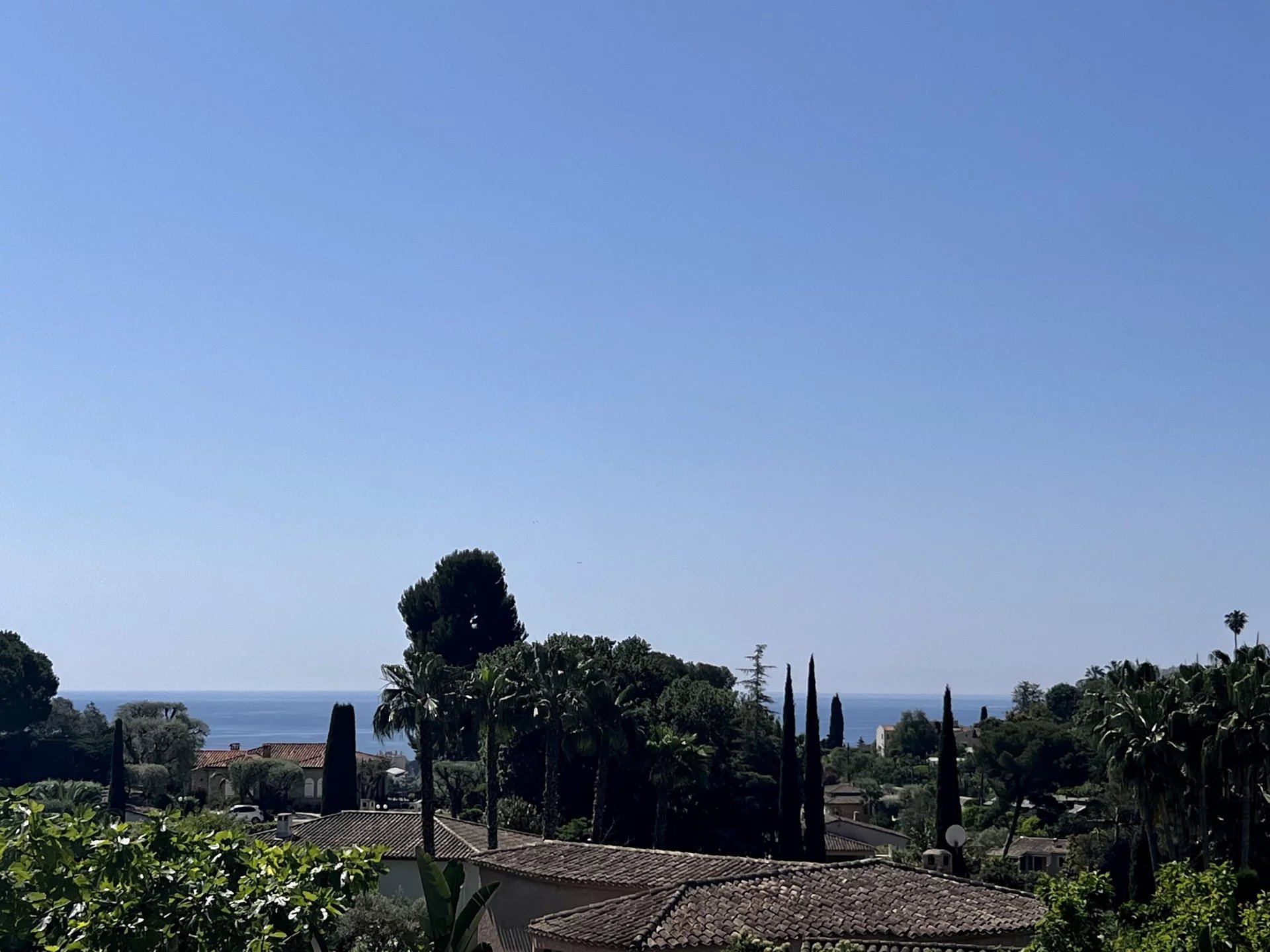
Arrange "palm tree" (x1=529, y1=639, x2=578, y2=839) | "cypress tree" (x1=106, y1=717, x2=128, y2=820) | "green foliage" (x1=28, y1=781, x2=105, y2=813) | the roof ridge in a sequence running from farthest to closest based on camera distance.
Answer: "cypress tree" (x1=106, y1=717, x2=128, y2=820) → "green foliage" (x1=28, y1=781, x2=105, y2=813) → "palm tree" (x1=529, y1=639, x2=578, y2=839) → the roof ridge

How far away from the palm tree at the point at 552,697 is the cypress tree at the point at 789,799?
9.34 m

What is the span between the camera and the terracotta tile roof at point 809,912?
2634 cm

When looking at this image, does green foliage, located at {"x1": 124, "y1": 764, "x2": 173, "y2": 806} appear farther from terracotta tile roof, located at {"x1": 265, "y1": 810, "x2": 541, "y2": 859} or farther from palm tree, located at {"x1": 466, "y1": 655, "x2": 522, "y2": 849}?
palm tree, located at {"x1": 466, "y1": 655, "x2": 522, "y2": 849}

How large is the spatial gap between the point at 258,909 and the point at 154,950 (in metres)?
1.03

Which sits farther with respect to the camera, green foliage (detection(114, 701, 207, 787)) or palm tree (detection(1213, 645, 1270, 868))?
green foliage (detection(114, 701, 207, 787))

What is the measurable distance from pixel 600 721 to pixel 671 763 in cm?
351

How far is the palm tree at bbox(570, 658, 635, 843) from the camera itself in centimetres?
5528

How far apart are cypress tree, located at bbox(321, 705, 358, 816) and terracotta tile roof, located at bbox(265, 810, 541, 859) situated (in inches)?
528

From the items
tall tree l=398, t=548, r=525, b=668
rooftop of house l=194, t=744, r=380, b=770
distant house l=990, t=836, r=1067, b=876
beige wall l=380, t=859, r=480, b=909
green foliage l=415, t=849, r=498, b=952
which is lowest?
distant house l=990, t=836, r=1067, b=876

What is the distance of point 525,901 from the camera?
35.8m

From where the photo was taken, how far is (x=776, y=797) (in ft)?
213

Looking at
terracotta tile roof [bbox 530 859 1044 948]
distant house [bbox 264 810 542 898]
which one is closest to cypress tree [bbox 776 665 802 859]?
distant house [bbox 264 810 542 898]

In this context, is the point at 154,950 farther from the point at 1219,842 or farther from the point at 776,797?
the point at 776,797

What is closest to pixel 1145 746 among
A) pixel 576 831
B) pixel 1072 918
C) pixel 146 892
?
pixel 576 831
